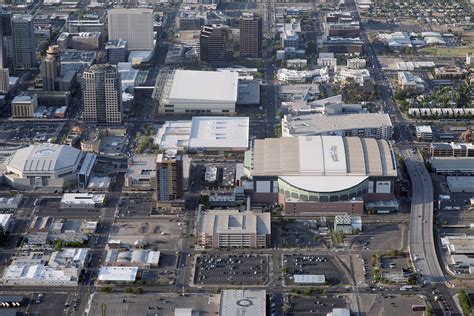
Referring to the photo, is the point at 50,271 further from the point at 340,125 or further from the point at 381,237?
the point at 340,125

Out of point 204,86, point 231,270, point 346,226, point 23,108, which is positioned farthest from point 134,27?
point 231,270

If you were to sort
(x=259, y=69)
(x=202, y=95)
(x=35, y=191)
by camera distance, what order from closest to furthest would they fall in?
(x=35, y=191) → (x=202, y=95) → (x=259, y=69)

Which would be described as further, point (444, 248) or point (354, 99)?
point (354, 99)

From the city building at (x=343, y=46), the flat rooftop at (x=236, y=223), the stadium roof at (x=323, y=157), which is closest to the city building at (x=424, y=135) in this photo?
the stadium roof at (x=323, y=157)

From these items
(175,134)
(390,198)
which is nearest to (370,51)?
(175,134)

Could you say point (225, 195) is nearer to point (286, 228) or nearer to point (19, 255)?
point (286, 228)
